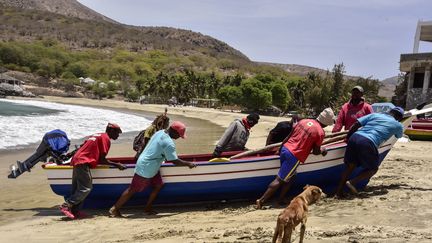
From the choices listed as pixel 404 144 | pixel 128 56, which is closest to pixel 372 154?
pixel 404 144

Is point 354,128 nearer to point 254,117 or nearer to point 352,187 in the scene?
point 352,187

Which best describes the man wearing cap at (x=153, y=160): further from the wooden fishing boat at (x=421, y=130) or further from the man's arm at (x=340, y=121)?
the wooden fishing boat at (x=421, y=130)

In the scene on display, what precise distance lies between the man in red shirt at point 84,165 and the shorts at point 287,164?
2531mm

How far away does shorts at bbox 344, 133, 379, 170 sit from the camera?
684cm

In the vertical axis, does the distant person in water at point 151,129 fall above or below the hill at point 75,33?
below

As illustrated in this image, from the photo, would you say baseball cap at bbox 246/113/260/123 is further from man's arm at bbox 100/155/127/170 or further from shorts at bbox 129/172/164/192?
man's arm at bbox 100/155/127/170

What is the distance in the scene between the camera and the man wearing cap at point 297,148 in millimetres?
6617

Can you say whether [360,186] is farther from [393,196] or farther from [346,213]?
[346,213]

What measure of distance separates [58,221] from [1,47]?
370 feet

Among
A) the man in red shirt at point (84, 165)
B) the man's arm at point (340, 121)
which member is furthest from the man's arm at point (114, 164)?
the man's arm at point (340, 121)

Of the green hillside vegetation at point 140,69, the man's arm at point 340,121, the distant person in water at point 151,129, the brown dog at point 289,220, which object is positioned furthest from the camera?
the green hillside vegetation at point 140,69

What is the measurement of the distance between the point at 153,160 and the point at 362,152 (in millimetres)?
3213

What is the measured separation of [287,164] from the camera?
22.0ft

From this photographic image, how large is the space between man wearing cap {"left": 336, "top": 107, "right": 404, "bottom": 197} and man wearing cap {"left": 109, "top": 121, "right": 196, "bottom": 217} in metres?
2.45
